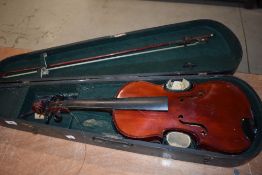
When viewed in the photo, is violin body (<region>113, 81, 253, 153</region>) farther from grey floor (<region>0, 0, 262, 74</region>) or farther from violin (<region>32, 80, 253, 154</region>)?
grey floor (<region>0, 0, 262, 74</region>)

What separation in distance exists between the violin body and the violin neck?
34 mm

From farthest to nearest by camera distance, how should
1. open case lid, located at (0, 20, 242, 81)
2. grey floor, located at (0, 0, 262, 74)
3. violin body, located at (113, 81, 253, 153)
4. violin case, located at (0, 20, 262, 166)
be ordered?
grey floor, located at (0, 0, 262, 74), open case lid, located at (0, 20, 242, 81), violin case, located at (0, 20, 262, 166), violin body, located at (113, 81, 253, 153)

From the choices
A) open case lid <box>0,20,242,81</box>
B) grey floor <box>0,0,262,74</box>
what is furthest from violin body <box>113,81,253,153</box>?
grey floor <box>0,0,262,74</box>

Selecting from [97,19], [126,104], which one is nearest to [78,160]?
[126,104]

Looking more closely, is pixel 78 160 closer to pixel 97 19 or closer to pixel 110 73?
pixel 110 73

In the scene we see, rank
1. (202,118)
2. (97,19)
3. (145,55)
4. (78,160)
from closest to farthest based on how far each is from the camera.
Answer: (202,118), (78,160), (145,55), (97,19)

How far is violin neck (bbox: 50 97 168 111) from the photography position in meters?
1.00

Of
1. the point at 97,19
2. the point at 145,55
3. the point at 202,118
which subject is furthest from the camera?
the point at 97,19

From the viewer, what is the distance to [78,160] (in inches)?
45.9

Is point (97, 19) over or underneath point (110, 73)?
over

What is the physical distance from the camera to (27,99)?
4.03 feet

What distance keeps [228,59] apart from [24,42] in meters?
1.43

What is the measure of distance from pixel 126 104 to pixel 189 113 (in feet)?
0.80

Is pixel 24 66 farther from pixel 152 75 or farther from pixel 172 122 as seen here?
pixel 172 122
